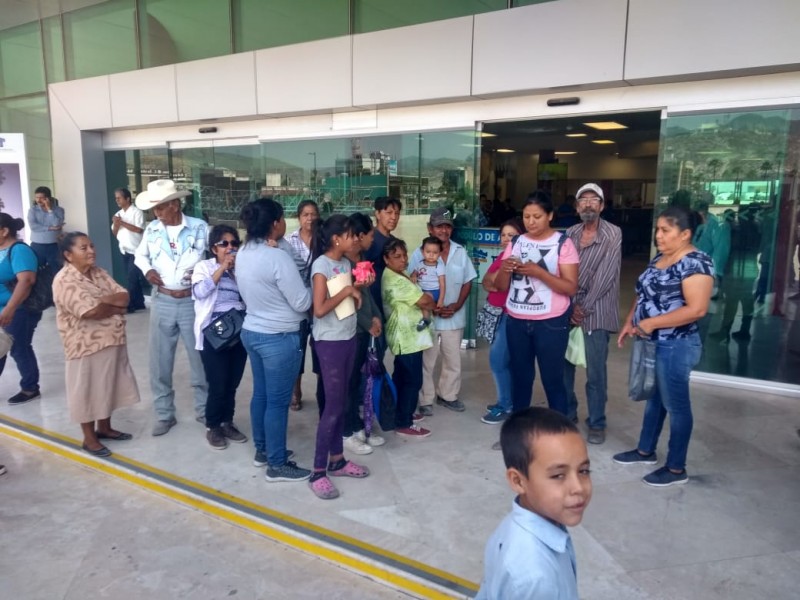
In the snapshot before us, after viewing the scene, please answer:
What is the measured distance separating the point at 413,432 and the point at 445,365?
76 centimetres

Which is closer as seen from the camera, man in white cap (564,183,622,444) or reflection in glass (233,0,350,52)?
man in white cap (564,183,622,444)

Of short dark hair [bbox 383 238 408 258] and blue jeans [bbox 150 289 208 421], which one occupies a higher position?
short dark hair [bbox 383 238 408 258]

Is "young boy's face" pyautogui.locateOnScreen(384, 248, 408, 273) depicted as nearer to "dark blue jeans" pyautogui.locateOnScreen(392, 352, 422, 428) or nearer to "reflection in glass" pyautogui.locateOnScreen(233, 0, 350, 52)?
"dark blue jeans" pyautogui.locateOnScreen(392, 352, 422, 428)

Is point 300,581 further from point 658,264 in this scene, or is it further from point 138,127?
point 138,127

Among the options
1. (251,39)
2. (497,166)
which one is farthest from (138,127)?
(497,166)

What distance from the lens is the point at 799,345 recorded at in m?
5.59

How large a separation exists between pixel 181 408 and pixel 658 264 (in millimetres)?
3987

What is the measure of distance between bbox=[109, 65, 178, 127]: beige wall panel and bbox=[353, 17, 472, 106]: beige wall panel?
325 centimetres

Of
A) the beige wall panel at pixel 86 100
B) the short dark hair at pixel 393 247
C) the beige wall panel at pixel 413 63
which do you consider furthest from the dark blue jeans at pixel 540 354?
the beige wall panel at pixel 86 100

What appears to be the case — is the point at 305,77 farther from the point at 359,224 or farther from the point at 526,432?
the point at 526,432

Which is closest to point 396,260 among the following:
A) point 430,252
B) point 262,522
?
point 430,252

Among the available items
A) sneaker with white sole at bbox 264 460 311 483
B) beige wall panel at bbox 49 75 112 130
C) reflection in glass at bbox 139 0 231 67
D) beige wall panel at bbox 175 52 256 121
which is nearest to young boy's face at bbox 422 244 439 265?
sneaker with white sole at bbox 264 460 311 483

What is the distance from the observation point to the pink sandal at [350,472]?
3836mm

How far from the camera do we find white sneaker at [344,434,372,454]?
4.20 m
